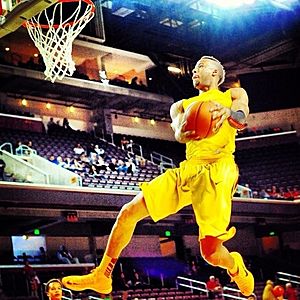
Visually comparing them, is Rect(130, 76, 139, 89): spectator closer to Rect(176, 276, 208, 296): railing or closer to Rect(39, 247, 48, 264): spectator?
Rect(39, 247, 48, 264): spectator

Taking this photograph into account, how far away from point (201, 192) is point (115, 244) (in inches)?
32.2

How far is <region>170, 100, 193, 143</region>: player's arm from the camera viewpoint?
197 inches

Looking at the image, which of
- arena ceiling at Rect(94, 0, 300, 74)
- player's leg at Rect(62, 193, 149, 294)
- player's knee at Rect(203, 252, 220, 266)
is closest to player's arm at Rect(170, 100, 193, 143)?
player's leg at Rect(62, 193, 149, 294)

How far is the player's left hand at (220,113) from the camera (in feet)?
16.0

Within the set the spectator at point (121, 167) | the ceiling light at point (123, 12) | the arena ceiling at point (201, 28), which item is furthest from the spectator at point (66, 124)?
the ceiling light at point (123, 12)

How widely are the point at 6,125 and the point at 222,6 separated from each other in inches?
343

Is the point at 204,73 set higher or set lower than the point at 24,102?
lower

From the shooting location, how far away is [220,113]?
194 inches

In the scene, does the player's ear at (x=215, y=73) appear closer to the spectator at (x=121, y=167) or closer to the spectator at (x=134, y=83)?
the spectator at (x=121, y=167)

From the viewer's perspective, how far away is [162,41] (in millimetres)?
25328

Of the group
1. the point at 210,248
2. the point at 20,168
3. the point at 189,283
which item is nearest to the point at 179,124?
the point at 210,248

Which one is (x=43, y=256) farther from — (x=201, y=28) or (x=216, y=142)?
(x=216, y=142)

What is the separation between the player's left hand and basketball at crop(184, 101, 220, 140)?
0.08 feet

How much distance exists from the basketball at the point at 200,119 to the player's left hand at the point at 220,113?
1.0 inches
